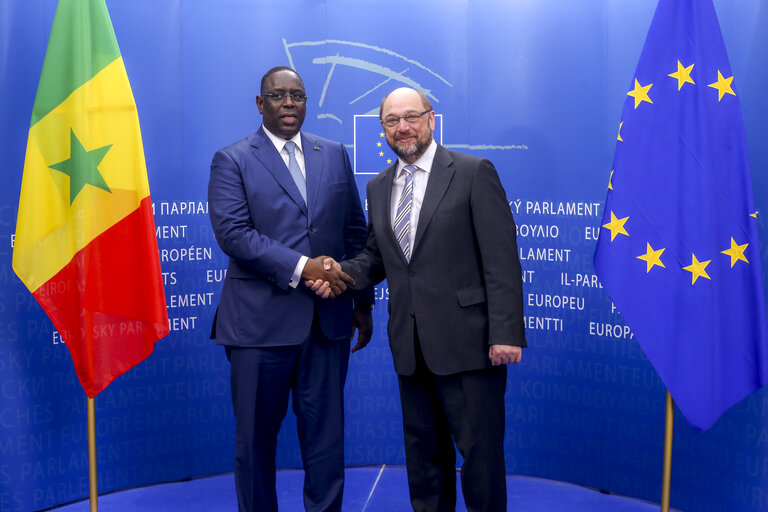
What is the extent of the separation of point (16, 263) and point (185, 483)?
159 cm

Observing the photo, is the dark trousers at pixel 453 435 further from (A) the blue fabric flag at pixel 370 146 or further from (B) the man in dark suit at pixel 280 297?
(A) the blue fabric flag at pixel 370 146

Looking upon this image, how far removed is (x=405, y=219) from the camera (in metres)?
2.76

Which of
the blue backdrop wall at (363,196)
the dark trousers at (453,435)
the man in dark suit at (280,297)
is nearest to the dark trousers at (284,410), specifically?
the man in dark suit at (280,297)

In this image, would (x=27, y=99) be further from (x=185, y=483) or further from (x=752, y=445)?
(x=752, y=445)

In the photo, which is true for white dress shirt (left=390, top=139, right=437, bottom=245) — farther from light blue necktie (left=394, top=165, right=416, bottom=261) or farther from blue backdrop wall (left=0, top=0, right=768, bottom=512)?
blue backdrop wall (left=0, top=0, right=768, bottom=512)

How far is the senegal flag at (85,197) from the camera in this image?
122 inches

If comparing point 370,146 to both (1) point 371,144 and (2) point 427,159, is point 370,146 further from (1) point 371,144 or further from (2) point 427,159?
(2) point 427,159

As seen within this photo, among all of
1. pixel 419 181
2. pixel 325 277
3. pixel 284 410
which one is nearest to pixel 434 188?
pixel 419 181

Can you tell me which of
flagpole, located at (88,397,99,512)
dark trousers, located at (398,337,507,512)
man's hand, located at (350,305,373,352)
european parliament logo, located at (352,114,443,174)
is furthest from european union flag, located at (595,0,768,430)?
flagpole, located at (88,397,99,512)

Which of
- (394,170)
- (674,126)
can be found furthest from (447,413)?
(674,126)

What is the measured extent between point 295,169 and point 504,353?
3.67ft

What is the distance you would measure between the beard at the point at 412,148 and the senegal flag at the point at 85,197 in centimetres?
119

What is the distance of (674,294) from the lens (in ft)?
9.38

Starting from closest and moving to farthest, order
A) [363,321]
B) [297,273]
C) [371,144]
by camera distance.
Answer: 1. [297,273]
2. [363,321]
3. [371,144]
